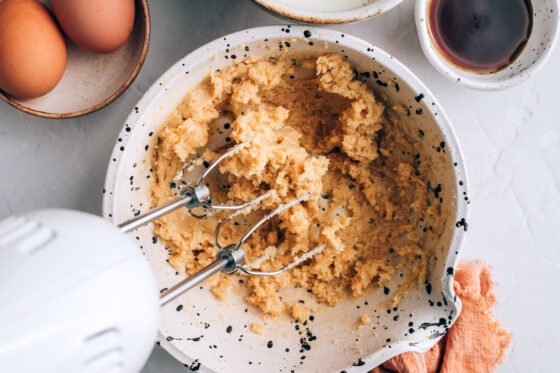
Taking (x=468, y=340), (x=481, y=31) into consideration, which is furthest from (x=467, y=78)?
(x=468, y=340)

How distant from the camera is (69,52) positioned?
1096 millimetres

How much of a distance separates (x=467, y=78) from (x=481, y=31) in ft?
0.35

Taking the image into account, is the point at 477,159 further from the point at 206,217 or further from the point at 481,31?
the point at 206,217

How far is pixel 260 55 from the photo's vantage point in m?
0.99

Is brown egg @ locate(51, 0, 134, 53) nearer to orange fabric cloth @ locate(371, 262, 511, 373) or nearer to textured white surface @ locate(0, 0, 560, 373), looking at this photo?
textured white surface @ locate(0, 0, 560, 373)

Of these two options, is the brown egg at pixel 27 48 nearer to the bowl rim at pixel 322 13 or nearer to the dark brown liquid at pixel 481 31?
the bowl rim at pixel 322 13

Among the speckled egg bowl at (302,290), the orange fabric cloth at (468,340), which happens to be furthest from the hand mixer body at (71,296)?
the orange fabric cloth at (468,340)

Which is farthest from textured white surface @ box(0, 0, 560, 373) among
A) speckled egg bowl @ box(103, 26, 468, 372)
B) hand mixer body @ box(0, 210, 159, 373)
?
hand mixer body @ box(0, 210, 159, 373)

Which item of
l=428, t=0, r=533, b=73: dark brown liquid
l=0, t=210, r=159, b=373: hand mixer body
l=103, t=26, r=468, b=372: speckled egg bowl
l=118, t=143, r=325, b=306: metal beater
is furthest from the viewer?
l=428, t=0, r=533, b=73: dark brown liquid

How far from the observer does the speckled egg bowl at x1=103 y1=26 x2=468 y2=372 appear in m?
0.94

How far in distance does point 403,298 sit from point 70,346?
0.60 m

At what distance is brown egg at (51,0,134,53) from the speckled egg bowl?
0.51 feet

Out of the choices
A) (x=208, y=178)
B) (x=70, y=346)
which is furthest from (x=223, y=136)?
(x=70, y=346)

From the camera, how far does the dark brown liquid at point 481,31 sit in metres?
1.08
